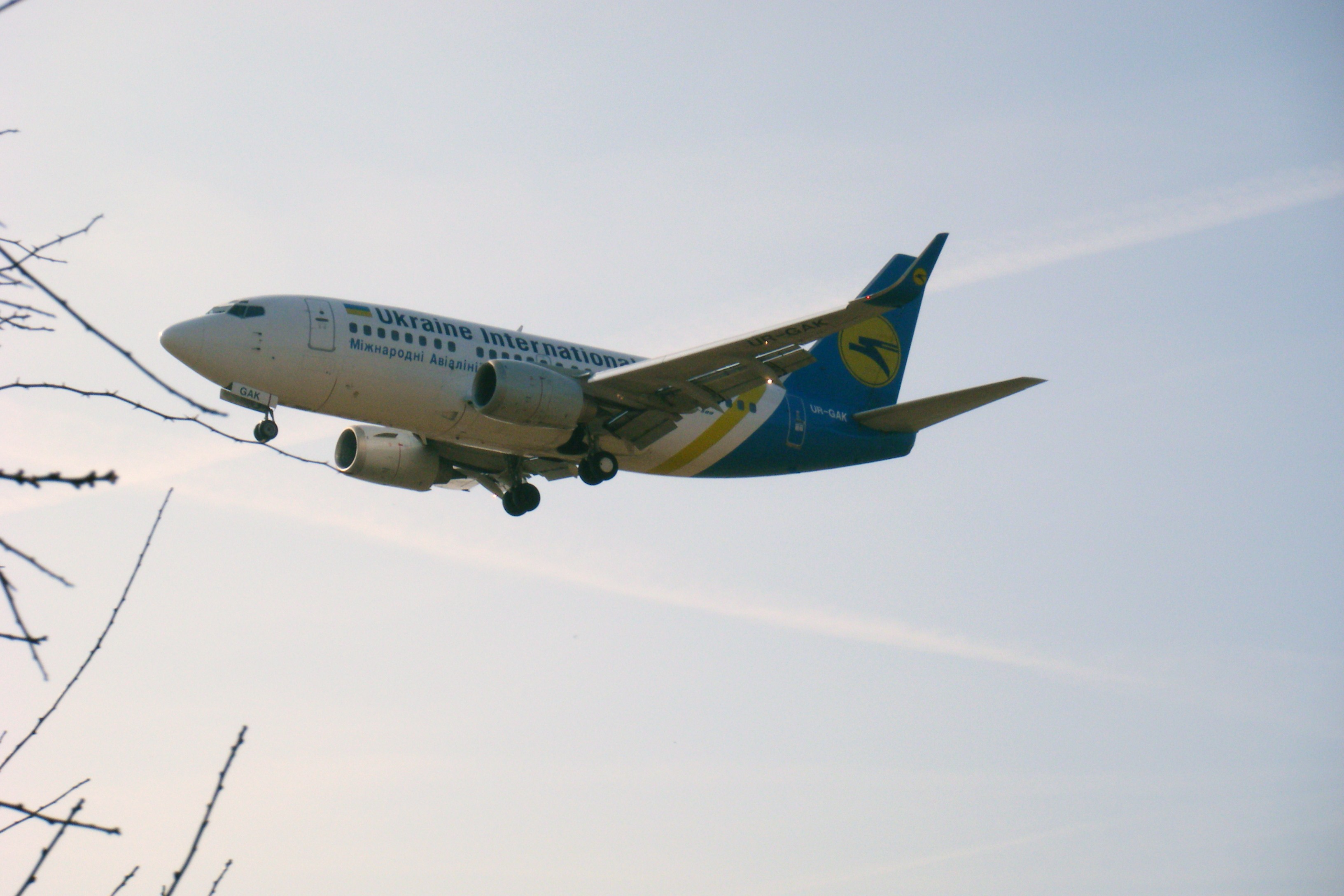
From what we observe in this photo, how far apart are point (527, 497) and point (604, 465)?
3391 millimetres

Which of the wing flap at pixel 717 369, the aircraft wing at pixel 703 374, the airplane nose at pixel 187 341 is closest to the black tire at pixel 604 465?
the aircraft wing at pixel 703 374

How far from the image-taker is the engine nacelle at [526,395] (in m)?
23.2

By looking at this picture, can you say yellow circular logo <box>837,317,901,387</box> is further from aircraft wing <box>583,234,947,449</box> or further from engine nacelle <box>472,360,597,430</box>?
engine nacelle <box>472,360,597,430</box>

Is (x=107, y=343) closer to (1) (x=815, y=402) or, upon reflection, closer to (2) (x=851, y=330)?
(1) (x=815, y=402)

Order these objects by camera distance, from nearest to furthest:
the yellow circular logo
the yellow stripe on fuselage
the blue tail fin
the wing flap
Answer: the wing flap < the yellow stripe on fuselage < the blue tail fin < the yellow circular logo

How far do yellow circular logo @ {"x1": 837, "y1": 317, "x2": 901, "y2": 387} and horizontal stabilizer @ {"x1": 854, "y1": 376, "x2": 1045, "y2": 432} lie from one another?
3.88ft

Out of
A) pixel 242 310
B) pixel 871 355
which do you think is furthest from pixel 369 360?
pixel 871 355

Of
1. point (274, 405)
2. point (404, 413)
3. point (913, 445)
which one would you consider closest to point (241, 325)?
point (274, 405)

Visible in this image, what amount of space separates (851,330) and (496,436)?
1086 cm

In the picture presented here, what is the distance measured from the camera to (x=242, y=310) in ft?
76.8

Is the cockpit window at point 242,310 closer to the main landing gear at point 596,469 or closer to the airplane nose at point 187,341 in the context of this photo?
the airplane nose at point 187,341

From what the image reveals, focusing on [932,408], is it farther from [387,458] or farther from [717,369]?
[387,458]

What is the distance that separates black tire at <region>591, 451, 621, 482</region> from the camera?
25.7m

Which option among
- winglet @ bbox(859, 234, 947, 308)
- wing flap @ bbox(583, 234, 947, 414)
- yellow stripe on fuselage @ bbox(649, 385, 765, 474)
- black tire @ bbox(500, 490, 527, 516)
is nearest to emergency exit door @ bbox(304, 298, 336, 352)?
wing flap @ bbox(583, 234, 947, 414)
